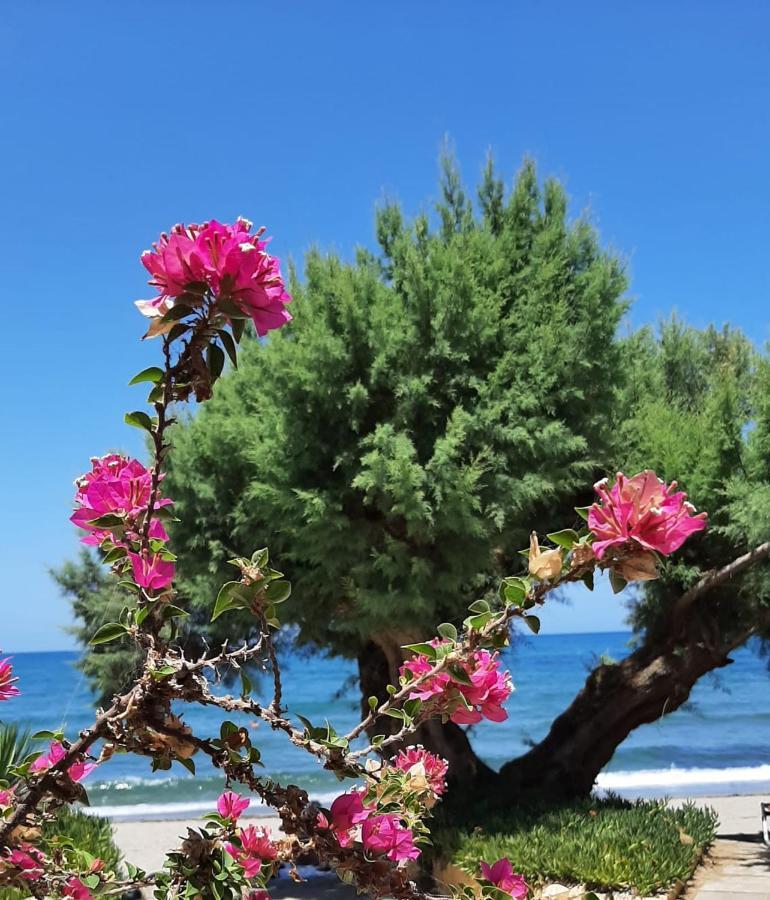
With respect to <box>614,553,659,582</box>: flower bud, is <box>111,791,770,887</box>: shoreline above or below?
below

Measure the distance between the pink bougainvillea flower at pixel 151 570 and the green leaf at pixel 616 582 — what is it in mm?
742

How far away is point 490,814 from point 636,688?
7.92ft

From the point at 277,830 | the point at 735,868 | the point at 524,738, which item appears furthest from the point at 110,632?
the point at 524,738

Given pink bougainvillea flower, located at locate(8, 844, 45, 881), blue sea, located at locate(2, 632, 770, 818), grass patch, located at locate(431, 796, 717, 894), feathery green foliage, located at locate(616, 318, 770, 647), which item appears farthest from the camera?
blue sea, located at locate(2, 632, 770, 818)

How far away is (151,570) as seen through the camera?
5.02 ft

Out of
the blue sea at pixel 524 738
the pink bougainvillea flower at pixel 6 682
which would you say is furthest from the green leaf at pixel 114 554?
the blue sea at pixel 524 738

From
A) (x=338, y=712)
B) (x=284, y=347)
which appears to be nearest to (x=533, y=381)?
(x=284, y=347)

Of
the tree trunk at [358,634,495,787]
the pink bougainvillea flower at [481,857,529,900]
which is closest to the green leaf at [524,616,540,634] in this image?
the pink bougainvillea flower at [481,857,529,900]

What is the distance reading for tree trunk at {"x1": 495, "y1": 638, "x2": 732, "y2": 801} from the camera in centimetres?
983

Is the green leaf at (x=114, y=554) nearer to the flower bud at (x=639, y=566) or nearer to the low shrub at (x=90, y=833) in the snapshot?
the flower bud at (x=639, y=566)

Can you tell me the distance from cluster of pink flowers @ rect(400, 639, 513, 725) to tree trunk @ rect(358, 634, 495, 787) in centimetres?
745

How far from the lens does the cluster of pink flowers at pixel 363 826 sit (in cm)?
154

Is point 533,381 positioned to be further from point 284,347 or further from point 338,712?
point 338,712

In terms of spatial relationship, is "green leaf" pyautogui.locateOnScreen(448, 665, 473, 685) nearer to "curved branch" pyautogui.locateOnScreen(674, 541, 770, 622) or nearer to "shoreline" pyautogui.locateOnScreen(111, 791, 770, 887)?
"curved branch" pyautogui.locateOnScreen(674, 541, 770, 622)
